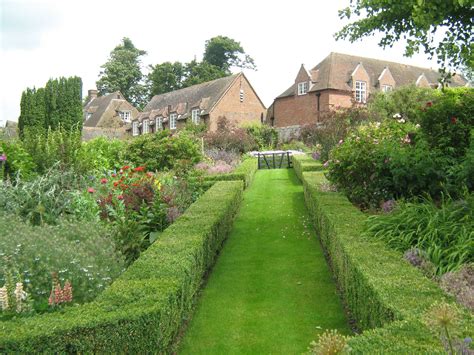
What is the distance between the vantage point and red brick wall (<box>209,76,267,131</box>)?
42.8 m

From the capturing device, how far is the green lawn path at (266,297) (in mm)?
4875

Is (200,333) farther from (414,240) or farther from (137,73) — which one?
(137,73)

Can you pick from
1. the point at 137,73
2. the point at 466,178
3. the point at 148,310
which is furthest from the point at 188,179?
the point at 137,73

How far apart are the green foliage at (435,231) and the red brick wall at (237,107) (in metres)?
36.1

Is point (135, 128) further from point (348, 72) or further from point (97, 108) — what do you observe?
point (348, 72)

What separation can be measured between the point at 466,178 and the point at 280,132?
105 feet

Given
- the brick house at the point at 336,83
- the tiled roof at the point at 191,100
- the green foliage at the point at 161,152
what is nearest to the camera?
the green foliage at the point at 161,152

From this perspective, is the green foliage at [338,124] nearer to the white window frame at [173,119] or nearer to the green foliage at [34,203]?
the green foliage at [34,203]

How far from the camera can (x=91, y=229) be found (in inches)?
245

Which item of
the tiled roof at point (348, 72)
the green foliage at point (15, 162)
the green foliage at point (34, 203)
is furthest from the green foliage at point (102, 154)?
the tiled roof at point (348, 72)

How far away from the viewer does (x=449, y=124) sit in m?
8.99

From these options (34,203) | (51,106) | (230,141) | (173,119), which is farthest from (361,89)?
(34,203)

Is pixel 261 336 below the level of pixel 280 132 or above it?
below

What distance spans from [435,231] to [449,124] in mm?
4084
